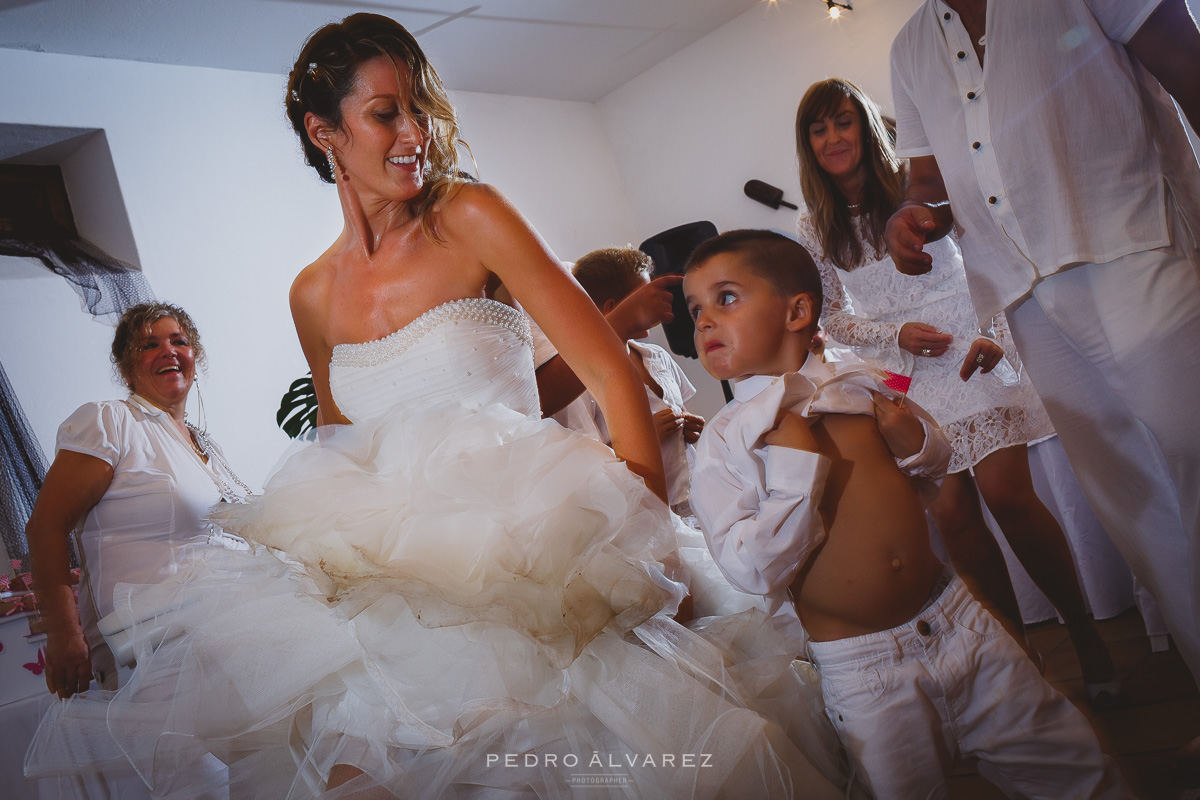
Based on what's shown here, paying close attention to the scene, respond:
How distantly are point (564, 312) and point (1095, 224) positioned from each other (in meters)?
0.94

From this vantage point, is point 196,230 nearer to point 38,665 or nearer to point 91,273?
point 91,273

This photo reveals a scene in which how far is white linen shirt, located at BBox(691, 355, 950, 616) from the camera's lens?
3.80 feet

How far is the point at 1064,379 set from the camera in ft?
5.30

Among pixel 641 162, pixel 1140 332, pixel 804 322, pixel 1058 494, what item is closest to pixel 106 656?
pixel 804 322

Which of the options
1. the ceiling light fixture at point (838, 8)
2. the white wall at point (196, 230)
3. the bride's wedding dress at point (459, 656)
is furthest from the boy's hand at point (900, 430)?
the ceiling light fixture at point (838, 8)

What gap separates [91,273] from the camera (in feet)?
11.5

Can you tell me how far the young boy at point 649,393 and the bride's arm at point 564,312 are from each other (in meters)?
0.90

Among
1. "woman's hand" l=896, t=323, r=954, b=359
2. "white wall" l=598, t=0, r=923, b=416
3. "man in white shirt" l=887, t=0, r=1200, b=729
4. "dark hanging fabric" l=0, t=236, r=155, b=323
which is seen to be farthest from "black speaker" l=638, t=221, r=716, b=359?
"man in white shirt" l=887, t=0, r=1200, b=729

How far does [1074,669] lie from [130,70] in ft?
14.9

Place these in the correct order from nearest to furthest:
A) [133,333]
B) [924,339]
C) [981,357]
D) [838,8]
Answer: [981,357] < [924,339] < [133,333] < [838,8]

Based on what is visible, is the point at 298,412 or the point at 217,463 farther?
the point at 298,412

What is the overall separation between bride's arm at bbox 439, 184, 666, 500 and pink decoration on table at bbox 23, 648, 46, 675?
7.29 ft

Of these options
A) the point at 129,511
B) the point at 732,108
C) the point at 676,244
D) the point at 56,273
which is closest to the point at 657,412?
the point at 129,511

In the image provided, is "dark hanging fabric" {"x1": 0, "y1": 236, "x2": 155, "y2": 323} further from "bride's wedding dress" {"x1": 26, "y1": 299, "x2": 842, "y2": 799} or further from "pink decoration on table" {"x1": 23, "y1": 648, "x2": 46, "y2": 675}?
"bride's wedding dress" {"x1": 26, "y1": 299, "x2": 842, "y2": 799}
